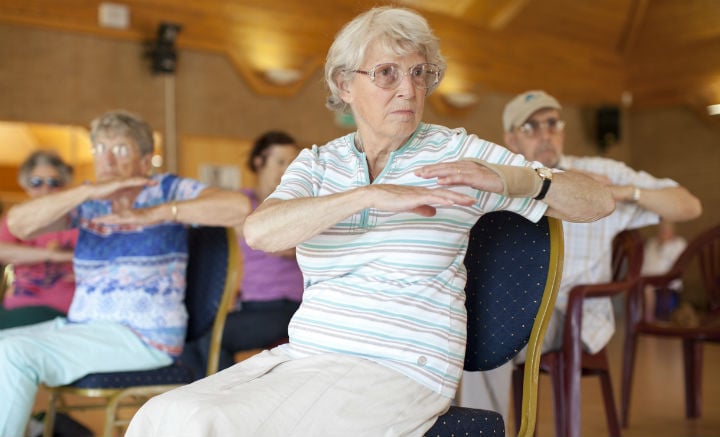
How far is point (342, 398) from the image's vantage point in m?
1.42

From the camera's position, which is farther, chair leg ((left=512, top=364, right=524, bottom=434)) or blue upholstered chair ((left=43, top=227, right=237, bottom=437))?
chair leg ((left=512, top=364, right=524, bottom=434))

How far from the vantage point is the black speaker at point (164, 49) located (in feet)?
25.4

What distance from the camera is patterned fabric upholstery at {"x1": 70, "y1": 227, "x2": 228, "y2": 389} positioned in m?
2.33

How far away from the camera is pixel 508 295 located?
1668mm

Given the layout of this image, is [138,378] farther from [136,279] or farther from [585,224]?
[585,224]

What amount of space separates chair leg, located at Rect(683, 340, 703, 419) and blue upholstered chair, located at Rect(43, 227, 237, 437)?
2.39 metres

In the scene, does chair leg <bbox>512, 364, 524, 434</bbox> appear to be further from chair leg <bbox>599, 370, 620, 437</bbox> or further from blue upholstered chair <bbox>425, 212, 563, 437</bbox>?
blue upholstered chair <bbox>425, 212, 563, 437</bbox>

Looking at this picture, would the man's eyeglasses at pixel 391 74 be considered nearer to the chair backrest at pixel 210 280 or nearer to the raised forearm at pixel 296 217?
the raised forearm at pixel 296 217

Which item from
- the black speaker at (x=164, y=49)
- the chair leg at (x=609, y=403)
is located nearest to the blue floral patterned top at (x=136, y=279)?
the chair leg at (x=609, y=403)

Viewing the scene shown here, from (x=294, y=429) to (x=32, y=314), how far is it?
2.35 m

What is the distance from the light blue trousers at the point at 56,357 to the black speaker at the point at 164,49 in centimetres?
575

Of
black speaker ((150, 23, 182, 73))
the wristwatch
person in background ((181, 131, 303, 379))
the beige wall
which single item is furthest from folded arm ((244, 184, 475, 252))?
black speaker ((150, 23, 182, 73))

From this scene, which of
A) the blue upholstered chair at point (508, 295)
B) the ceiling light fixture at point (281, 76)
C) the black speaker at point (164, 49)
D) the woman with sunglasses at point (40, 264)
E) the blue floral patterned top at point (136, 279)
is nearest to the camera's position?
the blue upholstered chair at point (508, 295)

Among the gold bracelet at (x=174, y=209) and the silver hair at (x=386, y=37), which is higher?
the silver hair at (x=386, y=37)
